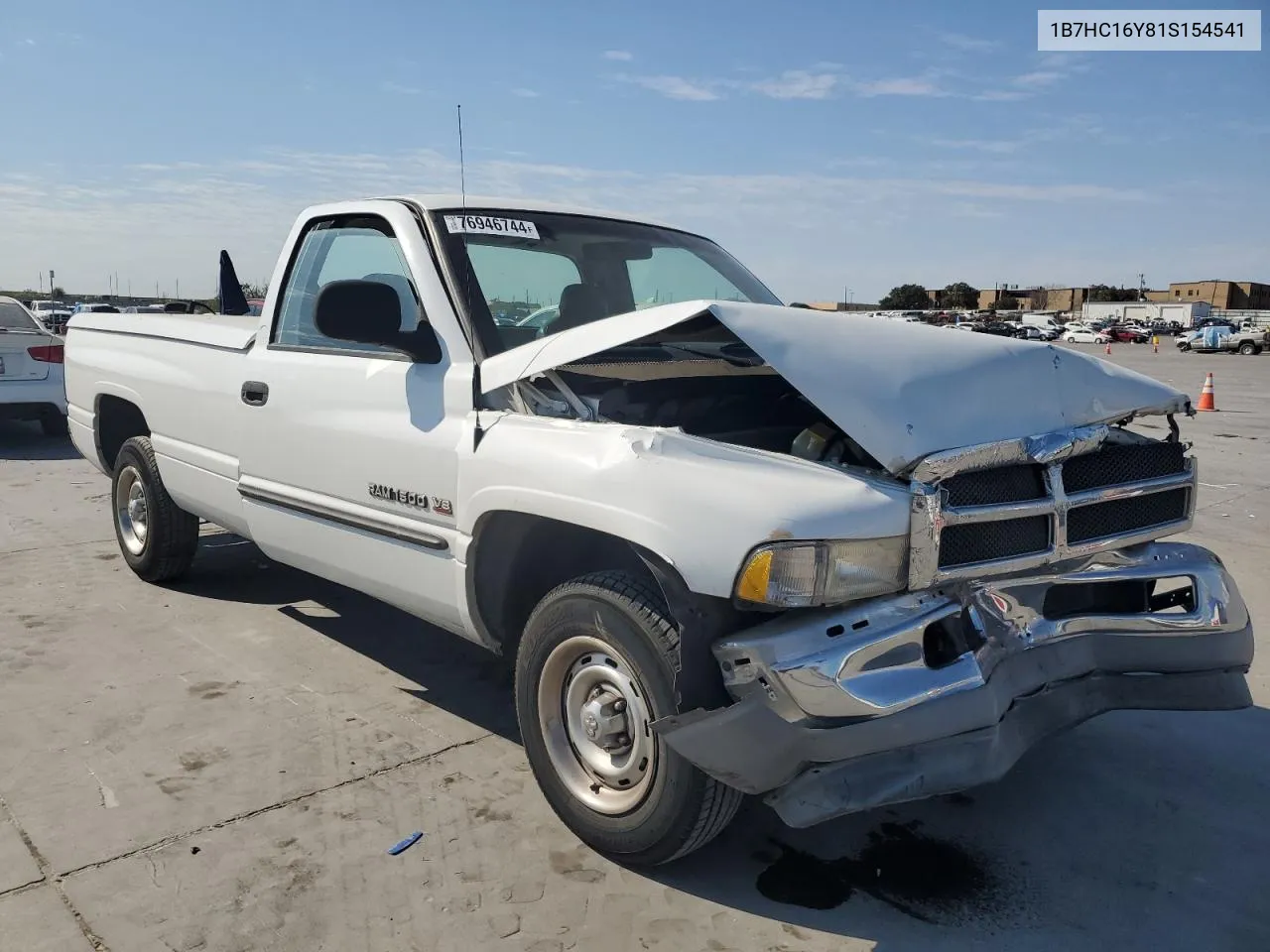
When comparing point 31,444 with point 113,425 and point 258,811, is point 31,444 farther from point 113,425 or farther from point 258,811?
point 258,811

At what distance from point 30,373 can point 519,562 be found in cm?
946

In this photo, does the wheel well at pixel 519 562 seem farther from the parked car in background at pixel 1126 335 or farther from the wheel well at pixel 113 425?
the parked car in background at pixel 1126 335

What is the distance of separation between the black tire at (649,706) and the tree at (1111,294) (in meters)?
138

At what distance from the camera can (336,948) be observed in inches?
95.6

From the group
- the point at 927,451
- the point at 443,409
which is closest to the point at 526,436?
the point at 443,409

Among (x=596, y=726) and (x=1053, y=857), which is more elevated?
(x=596, y=726)

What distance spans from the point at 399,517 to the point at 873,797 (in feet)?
6.08

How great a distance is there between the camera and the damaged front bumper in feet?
7.54

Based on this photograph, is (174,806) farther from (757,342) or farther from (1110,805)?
(1110,805)

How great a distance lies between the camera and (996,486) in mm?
2578

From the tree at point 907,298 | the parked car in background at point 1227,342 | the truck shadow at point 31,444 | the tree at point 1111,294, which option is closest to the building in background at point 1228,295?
the tree at point 1111,294

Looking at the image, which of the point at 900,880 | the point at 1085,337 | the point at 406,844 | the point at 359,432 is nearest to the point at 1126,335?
the point at 1085,337

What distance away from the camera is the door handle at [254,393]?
4102 mm

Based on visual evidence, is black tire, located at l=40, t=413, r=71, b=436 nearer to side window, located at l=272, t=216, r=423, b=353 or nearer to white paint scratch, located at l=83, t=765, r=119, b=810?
side window, located at l=272, t=216, r=423, b=353
